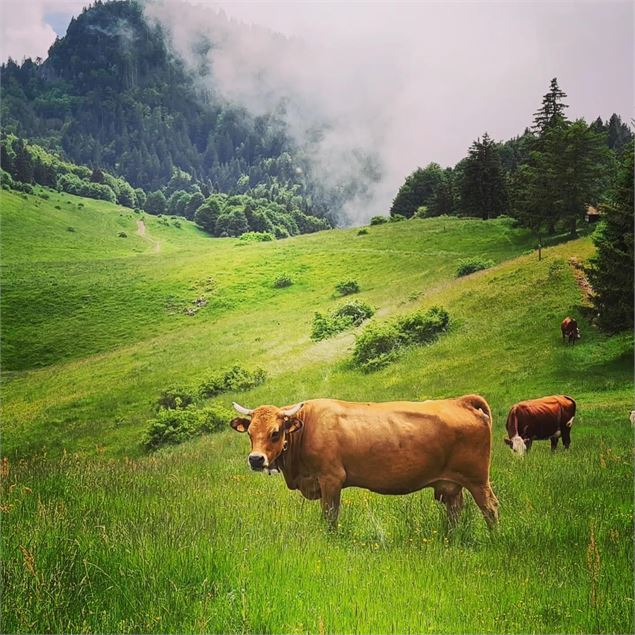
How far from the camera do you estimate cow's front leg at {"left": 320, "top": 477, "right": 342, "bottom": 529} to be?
255 inches

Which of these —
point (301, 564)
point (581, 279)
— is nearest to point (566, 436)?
point (301, 564)

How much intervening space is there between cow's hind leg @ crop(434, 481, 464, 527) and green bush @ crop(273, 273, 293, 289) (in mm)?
32812

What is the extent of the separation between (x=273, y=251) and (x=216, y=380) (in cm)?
1943

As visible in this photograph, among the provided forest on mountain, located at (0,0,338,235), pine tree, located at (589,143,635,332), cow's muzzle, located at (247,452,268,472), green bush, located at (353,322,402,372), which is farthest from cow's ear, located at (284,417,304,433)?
forest on mountain, located at (0,0,338,235)

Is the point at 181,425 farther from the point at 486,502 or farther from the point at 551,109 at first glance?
the point at 551,109

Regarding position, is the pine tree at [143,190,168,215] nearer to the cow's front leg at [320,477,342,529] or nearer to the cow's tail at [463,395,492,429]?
the cow's tail at [463,395,492,429]

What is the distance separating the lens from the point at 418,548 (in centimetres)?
586

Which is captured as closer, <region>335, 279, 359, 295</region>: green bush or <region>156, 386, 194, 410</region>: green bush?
<region>156, 386, 194, 410</region>: green bush

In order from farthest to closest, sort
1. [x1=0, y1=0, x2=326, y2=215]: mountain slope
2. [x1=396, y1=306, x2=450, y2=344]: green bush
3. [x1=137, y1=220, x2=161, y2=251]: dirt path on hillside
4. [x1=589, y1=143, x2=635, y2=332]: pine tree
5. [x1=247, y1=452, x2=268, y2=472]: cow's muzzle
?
1. [x1=0, y1=0, x2=326, y2=215]: mountain slope
2. [x1=137, y1=220, x2=161, y2=251]: dirt path on hillside
3. [x1=396, y1=306, x2=450, y2=344]: green bush
4. [x1=589, y1=143, x2=635, y2=332]: pine tree
5. [x1=247, y1=452, x2=268, y2=472]: cow's muzzle

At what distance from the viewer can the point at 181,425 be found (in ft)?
74.9

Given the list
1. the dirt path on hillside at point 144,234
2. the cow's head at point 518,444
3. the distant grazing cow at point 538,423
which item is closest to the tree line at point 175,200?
the dirt path on hillside at point 144,234

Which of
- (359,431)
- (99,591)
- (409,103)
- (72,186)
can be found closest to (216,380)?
(359,431)

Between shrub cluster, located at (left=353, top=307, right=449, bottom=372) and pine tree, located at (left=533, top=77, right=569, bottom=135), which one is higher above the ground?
pine tree, located at (left=533, top=77, right=569, bottom=135)

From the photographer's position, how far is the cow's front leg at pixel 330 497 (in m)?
6.47
